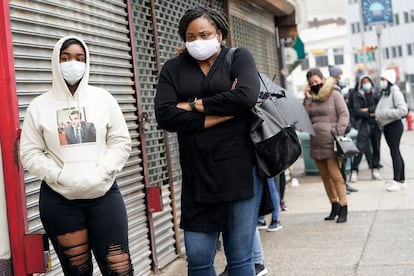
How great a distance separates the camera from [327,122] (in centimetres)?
771

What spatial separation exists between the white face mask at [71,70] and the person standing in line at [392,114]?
669 cm

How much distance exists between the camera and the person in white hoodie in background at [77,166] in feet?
11.7

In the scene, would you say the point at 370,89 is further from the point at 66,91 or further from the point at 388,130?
the point at 66,91

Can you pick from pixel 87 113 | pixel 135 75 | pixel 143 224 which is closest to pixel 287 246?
pixel 143 224

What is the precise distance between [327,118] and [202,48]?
428 cm

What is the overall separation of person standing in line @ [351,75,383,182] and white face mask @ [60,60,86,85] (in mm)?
8430

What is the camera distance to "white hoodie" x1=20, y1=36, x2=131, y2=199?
3.54 m

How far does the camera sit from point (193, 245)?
12.1ft

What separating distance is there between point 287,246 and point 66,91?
3.60m

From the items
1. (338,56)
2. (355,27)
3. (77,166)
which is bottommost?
(77,166)

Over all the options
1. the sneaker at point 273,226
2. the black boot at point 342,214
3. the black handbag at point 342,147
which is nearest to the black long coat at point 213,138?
the sneaker at point 273,226

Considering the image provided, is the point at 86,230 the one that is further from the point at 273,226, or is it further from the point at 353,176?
the point at 353,176

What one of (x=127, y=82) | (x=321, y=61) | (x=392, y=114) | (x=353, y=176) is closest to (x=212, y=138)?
(x=127, y=82)

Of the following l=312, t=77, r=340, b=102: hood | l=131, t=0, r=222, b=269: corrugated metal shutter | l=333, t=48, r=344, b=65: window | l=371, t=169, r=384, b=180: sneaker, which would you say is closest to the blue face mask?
l=371, t=169, r=384, b=180: sneaker
